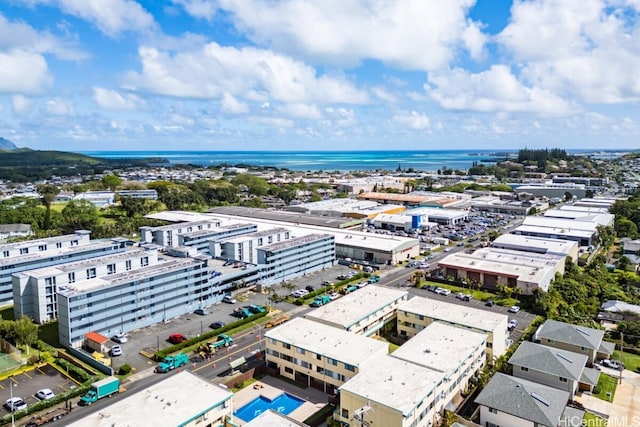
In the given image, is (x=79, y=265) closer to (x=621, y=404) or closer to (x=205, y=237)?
(x=205, y=237)

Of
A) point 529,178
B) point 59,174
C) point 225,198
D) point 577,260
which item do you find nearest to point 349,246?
point 577,260

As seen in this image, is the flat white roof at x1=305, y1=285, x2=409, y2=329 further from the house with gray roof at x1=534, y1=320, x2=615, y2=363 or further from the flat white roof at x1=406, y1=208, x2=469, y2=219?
the flat white roof at x1=406, y1=208, x2=469, y2=219

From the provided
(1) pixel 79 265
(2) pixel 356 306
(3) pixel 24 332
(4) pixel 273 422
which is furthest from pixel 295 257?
(4) pixel 273 422

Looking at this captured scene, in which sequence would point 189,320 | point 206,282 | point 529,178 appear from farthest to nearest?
point 529,178, point 206,282, point 189,320

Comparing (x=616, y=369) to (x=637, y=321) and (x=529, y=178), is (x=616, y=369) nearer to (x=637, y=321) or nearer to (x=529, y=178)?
(x=637, y=321)

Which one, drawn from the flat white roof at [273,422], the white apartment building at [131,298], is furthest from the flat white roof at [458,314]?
the white apartment building at [131,298]

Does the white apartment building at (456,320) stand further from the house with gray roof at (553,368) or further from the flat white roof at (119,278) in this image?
the flat white roof at (119,278)
